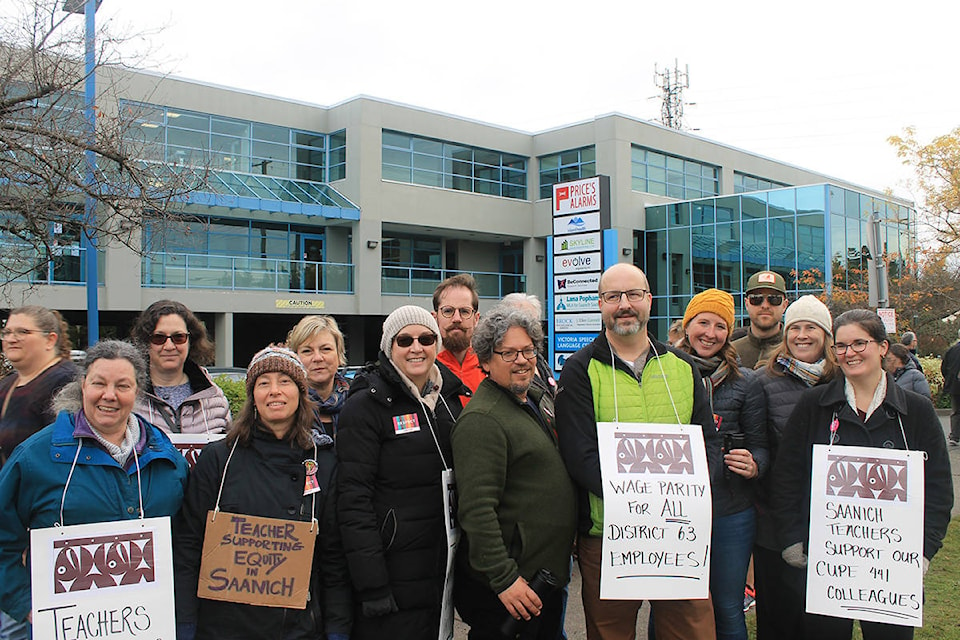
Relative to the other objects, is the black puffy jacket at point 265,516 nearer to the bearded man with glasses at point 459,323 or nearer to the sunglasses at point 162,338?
the sunglasses at point 162,338

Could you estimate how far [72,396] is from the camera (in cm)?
311

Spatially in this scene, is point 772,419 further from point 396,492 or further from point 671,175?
point 671,175

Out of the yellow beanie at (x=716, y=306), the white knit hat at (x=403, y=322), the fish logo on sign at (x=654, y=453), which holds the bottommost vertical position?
the fish logo on sign at (x=654, y=453)

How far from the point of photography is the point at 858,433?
11.7ft

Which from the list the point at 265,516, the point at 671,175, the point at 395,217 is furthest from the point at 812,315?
the point at 671,175

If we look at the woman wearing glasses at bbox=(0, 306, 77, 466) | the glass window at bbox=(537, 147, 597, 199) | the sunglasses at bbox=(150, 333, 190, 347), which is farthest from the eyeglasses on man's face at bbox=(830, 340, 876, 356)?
the glass window at bbox=(537, 147, 597, 199)

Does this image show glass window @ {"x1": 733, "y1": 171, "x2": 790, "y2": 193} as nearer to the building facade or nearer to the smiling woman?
the building facade

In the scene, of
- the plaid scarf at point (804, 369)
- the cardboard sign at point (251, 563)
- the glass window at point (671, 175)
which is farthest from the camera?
the glass window at point (671, 175)

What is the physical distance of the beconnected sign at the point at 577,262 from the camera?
48.1 ft

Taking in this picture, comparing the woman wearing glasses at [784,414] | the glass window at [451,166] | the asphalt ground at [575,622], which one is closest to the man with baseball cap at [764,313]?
the woman wearing glasses at [784,414]

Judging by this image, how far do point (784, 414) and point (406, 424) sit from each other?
2.10 metres

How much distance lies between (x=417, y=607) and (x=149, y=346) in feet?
6.82

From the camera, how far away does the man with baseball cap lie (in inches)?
189

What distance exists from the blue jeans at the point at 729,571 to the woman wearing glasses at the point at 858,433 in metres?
0.22
